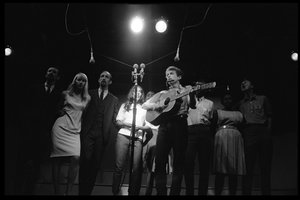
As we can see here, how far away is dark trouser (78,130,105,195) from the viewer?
4.40 m

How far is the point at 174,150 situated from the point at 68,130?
5.63 ft

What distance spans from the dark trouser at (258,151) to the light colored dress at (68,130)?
2.59 metres

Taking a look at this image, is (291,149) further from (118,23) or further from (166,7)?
(118,23)

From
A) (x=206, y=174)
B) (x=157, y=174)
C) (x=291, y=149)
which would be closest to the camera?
(x=157, y=174)

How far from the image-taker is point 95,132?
463 cm

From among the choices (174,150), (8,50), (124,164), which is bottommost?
(124,164)

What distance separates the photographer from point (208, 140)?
4547mm

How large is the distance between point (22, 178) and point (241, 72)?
4.60 meters

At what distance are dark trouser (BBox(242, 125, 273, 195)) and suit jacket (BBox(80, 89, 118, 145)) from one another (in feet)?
7.14

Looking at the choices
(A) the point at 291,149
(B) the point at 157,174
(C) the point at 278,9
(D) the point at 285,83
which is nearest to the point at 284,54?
(D) the point at 285,83

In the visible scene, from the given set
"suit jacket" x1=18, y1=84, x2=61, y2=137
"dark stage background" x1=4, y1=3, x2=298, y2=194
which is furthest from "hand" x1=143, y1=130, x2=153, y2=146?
"dark stage background" x1=4, y1=3, x2=298, y2=194

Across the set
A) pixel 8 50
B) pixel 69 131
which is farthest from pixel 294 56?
pixel 8 50

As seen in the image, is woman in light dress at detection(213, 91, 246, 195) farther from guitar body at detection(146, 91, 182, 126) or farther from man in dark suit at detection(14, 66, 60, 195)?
man in dark suit at detection(14, 66, 60, 195)

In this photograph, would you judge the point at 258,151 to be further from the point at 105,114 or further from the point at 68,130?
the point at 68,130
